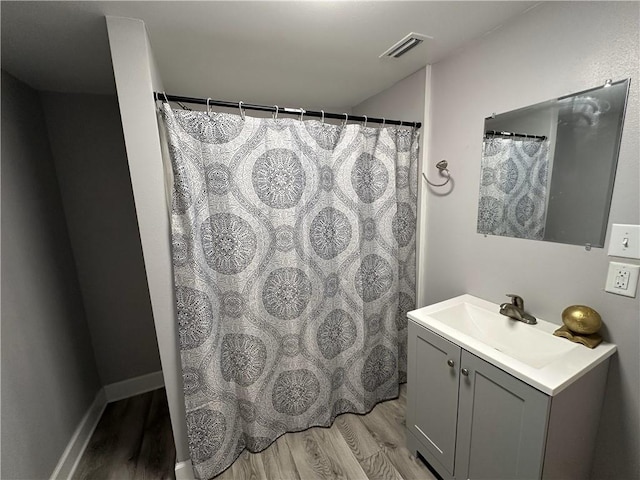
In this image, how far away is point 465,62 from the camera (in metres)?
1.52

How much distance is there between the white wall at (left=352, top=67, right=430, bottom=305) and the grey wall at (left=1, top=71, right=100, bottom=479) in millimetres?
2247

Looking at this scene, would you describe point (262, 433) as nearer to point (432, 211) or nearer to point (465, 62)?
point (432, 211)

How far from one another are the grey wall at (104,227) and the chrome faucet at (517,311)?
237cm

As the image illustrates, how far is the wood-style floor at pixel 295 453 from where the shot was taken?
148 cm

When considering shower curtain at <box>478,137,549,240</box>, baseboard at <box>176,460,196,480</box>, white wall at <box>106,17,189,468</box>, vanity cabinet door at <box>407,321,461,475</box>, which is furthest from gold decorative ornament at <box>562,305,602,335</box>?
baseboard at <box>176,460,196,480</box>

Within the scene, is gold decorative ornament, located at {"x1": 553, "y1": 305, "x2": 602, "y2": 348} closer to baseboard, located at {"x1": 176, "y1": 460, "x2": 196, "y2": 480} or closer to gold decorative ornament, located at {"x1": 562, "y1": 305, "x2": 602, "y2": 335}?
gold decorative ornament, located at {"x1": 562, "y1": 305, "x2": 602, "y2": 335}

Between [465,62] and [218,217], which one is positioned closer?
[218,217]

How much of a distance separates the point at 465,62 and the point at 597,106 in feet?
2.31

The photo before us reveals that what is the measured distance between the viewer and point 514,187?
1389 millimetres

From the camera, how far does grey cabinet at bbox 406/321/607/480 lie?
96 cm

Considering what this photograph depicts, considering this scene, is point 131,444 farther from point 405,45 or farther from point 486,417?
point 405,45

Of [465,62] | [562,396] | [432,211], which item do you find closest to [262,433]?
[562,396]

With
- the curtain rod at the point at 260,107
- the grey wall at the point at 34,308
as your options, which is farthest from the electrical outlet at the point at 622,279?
the grey wall at the point at 34,308

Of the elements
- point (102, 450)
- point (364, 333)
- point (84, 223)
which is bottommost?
point (102, 450)
